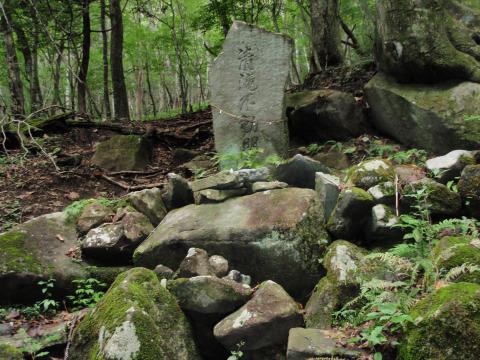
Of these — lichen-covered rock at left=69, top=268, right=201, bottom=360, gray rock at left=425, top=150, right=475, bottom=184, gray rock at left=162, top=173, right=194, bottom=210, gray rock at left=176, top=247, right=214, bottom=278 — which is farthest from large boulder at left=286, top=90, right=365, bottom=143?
lichen-covered rock at left=69, top=268, right=201, bottom=360

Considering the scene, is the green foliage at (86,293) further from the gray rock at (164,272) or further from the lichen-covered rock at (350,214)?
the lichen-covered rock at (350,214)

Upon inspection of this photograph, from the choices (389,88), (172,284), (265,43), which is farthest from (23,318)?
(389,88)

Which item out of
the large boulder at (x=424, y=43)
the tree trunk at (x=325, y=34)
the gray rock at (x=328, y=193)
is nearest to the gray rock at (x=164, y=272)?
the gray rock at (x=328, y=193)

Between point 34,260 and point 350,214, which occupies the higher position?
point 350,214

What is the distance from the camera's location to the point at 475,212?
4.53 meters

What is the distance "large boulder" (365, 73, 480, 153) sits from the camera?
264 inches

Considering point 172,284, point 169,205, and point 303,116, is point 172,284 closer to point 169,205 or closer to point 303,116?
point 169,205

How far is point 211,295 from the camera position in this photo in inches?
158

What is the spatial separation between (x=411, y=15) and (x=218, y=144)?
3.94 meters

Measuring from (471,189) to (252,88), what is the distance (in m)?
4.54

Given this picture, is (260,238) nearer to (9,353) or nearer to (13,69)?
(9,353)

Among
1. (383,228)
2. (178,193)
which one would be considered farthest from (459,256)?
(178,193)

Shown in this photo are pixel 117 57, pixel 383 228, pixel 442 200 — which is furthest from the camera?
pixel 117 57

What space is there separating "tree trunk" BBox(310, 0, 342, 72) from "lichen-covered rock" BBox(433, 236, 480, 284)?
8274 millimetres
